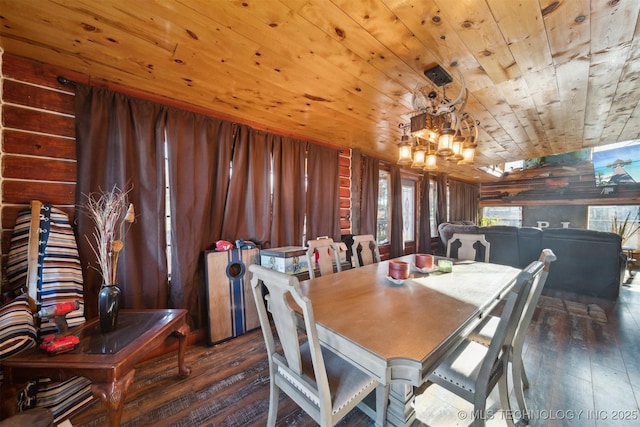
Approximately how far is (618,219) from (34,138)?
33.8 feet

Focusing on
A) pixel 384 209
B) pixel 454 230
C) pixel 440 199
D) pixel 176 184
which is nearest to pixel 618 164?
pixel 440 199

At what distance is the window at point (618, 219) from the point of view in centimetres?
A: 518

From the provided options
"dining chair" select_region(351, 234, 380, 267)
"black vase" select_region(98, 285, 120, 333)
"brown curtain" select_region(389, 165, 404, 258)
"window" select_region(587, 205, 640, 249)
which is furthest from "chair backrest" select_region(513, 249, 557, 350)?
"window" select_region(587, 205, 640, 249)

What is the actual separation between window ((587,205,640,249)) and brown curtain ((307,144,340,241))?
6.32 metres

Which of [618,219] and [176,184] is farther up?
[176,184]

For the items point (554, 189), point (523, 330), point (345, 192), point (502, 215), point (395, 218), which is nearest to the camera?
point (523, 330)

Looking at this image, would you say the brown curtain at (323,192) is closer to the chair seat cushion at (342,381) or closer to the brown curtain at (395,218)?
the brown curtain at (395,218)

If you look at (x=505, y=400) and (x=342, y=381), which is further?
(x=505, y=400)

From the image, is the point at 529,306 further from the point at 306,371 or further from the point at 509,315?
the point at 306,371

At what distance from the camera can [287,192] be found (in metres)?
2.88

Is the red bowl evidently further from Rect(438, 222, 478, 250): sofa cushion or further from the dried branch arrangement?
Rect(438, 222, 478, 250): sofa cushion

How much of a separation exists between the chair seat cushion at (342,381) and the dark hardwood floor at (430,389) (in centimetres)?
53

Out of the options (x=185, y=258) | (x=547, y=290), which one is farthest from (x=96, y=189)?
(x=547, y=290)

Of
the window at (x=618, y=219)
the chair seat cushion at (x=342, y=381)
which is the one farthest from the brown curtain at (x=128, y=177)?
the window at (x=618, y=219)
